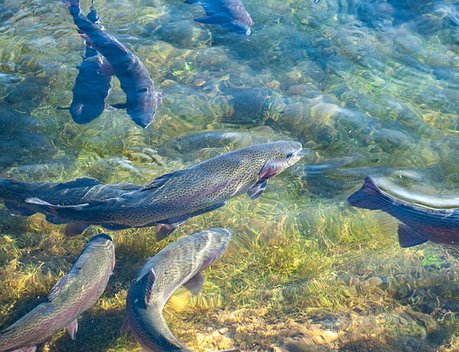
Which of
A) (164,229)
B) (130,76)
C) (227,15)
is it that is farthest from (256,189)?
(227,15)

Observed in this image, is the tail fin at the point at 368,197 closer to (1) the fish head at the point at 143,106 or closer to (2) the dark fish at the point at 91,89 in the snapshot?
(1) the fish head at the point at 143,106

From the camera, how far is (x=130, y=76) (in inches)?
267

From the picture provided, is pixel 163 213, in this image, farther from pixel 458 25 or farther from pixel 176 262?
pixel 458 25

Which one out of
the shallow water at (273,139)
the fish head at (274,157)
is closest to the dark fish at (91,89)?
the shallow water at (273,139)

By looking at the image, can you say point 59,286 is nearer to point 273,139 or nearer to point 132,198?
point 132,198

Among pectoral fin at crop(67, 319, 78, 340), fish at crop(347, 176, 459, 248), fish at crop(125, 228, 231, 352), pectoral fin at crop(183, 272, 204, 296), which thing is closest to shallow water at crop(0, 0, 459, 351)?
pectoral fin at crop(183, 272, 204, 296)

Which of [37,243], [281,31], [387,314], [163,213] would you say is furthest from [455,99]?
[37,243]

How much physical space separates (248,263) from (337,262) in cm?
101

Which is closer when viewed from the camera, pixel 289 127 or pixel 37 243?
pixel 37 243

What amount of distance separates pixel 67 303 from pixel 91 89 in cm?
335

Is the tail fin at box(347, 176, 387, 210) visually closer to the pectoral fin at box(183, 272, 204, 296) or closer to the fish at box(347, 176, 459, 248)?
the fish at box(347, 176, 459, 248)

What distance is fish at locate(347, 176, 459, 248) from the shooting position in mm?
4840

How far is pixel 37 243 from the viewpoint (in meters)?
5.69

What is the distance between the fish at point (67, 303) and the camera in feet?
13.6
